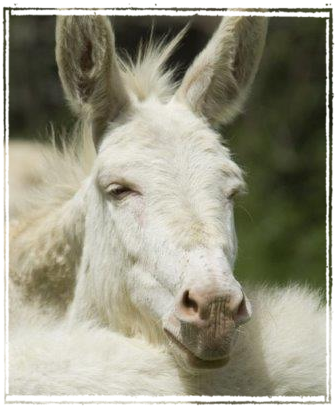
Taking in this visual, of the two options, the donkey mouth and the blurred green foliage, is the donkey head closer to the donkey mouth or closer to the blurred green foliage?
A: the donkey mouth

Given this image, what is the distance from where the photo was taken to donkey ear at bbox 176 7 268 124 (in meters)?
3.94

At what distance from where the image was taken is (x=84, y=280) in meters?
4.04

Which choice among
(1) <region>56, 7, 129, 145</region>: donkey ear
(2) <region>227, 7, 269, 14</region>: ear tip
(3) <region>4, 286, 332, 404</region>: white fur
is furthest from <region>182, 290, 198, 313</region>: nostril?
(2) <region>227, 7, 269, 14</region>: ear tip

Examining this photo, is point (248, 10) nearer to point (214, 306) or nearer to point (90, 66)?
point (90, 66)

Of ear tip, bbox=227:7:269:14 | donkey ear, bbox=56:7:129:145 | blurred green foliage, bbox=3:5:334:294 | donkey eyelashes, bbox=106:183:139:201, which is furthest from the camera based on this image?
blurred green foliage, bbox=3:5:334:294

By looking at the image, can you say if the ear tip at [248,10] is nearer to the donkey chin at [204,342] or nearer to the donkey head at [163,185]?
the donkey head at [163,185]

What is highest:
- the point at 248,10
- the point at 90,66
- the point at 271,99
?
the point at 271,99

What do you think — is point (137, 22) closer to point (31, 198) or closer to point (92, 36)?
point (31, 198)

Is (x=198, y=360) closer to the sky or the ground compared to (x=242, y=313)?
closer to the ground

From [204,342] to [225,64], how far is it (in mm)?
1485

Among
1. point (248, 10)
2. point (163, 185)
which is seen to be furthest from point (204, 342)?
point (248, 10)

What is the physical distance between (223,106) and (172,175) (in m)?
0.71

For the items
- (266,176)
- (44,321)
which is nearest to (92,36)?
(44,321)

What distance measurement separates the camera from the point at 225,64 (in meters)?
3.99
